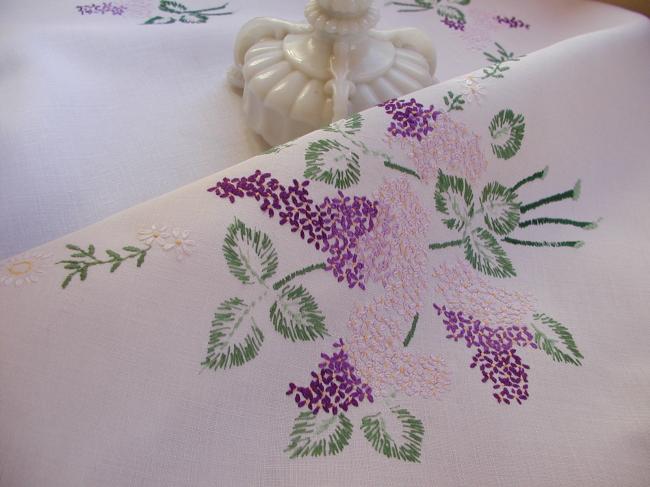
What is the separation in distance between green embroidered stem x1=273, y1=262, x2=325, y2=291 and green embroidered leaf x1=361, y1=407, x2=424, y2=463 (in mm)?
123

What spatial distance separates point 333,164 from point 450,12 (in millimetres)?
573

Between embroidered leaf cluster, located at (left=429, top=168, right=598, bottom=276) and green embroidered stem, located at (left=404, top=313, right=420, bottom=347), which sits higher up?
embroidered leaf cluster, located at (left=429, top=168, right=598, bottom=276)

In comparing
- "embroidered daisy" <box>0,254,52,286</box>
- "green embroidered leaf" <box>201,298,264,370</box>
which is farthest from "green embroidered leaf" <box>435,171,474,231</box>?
"embroidered daisy" <box>0,254,52,286</box>

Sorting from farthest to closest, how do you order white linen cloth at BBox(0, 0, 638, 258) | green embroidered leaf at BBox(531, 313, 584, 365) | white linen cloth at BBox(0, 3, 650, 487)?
white linen cloth at BBox(0, 0, 638, 258)
green embroidered leaf at BBox(531, 313, 584, 365)
white linen cloth at BBox(0, 3, 650, 487)

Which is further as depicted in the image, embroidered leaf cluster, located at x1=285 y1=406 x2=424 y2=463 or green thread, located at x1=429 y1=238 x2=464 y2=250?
green thread, located at x1=429 y1=238 x2=464 y2=250

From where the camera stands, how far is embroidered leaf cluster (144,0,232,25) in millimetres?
860

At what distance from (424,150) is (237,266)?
22cm

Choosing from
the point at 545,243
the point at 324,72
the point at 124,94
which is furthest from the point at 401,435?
the point at 124,94

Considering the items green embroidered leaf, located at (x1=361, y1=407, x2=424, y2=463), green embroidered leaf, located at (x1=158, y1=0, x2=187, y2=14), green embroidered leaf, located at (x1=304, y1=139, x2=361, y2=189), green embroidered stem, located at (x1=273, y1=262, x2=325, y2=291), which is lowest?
green embroidered leaf, located at (x1=361, y1=407, x2=424, y2=463)

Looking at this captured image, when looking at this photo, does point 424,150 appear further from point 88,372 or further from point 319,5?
point 88,372

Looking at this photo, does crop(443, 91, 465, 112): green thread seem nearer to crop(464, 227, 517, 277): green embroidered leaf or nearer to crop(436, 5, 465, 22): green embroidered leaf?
crop(464, 227, 517, 277): green embroidered leaf

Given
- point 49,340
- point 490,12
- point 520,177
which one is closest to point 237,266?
point 49,340

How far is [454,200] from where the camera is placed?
561 mm

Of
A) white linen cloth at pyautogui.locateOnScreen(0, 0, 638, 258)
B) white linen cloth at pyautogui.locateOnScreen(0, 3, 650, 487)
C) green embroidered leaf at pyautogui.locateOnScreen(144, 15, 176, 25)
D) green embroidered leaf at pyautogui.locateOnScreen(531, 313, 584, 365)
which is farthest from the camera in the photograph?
green embroidered leaf at pyautogui.locateOnScreen(144, 15, 176, 25)
